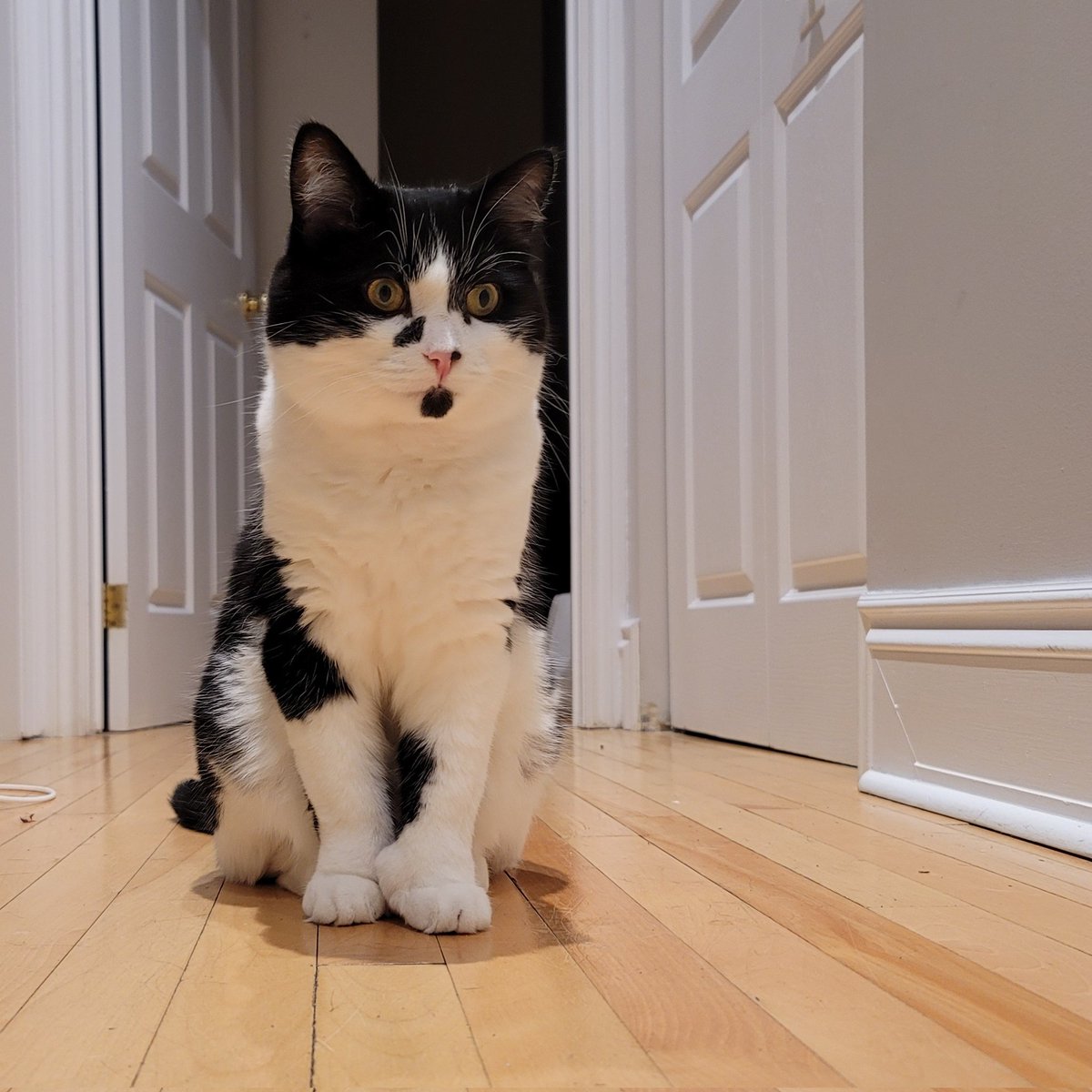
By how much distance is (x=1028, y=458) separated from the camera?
1.33 m

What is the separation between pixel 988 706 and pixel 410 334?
2.81ft

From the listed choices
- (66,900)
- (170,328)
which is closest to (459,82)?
(170,328)

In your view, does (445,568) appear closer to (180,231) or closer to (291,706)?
(291,706)

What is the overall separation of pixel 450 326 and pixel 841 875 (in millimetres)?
665

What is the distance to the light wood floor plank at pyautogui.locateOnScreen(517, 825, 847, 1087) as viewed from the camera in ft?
2.16

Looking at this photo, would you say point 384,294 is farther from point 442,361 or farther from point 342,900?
point 342,900

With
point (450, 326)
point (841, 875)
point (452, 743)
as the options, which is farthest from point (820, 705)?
point (450, 326)

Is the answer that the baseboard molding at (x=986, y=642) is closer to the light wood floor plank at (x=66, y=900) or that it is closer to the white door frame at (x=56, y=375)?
the light wood floor plank at (x=66, y=900)

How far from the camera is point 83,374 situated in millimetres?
2797

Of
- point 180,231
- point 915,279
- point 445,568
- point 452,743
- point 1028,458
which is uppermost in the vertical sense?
point 180,231

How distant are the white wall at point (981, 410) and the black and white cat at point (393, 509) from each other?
60cm

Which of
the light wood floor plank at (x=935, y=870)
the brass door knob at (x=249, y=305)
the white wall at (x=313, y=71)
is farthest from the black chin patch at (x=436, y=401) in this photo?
the white wall at (x=313, y=71)

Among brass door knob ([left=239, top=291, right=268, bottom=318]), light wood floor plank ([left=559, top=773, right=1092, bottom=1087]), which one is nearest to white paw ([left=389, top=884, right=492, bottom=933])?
light wood floor plank ([left=559, top=773, right=1092, bottom=1087])

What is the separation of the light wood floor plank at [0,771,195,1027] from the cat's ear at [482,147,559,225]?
29.4 inches
